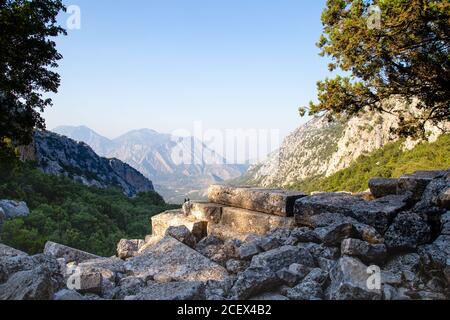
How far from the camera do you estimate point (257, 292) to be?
6.22 m

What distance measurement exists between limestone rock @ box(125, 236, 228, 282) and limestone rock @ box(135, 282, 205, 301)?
123cm

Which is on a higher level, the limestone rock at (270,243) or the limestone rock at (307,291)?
the limestone rock at (270,243)

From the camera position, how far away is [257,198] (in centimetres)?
1036

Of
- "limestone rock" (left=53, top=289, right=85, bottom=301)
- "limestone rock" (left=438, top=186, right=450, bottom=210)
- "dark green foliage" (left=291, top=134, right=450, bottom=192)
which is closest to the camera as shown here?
"limestone rock" (left=53, top=289, right=85, bottom=301)

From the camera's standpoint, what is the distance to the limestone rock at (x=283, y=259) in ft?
22.3

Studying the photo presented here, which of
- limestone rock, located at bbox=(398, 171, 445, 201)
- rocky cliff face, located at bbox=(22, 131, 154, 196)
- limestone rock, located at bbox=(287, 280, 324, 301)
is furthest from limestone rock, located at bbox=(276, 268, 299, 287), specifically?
rocky cliff face, located at bbox=(22, 131, 154, 196)

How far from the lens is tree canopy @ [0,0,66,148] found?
12.2m

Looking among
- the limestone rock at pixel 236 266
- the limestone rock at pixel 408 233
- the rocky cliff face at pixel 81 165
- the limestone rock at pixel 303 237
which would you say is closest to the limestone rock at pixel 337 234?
the limestone rock at pixel 303 237

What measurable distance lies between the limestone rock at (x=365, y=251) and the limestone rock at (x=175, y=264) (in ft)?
8.57

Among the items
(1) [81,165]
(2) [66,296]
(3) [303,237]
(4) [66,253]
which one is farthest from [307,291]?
(1) [81,165]

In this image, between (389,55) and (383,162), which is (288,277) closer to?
(389,55)

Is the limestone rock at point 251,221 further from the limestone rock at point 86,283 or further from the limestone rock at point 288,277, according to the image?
the limestone rock at point 86,283

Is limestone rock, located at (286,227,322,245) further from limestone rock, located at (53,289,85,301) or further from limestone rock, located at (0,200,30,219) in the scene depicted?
limestone rock, located at (0,200,30,219)
